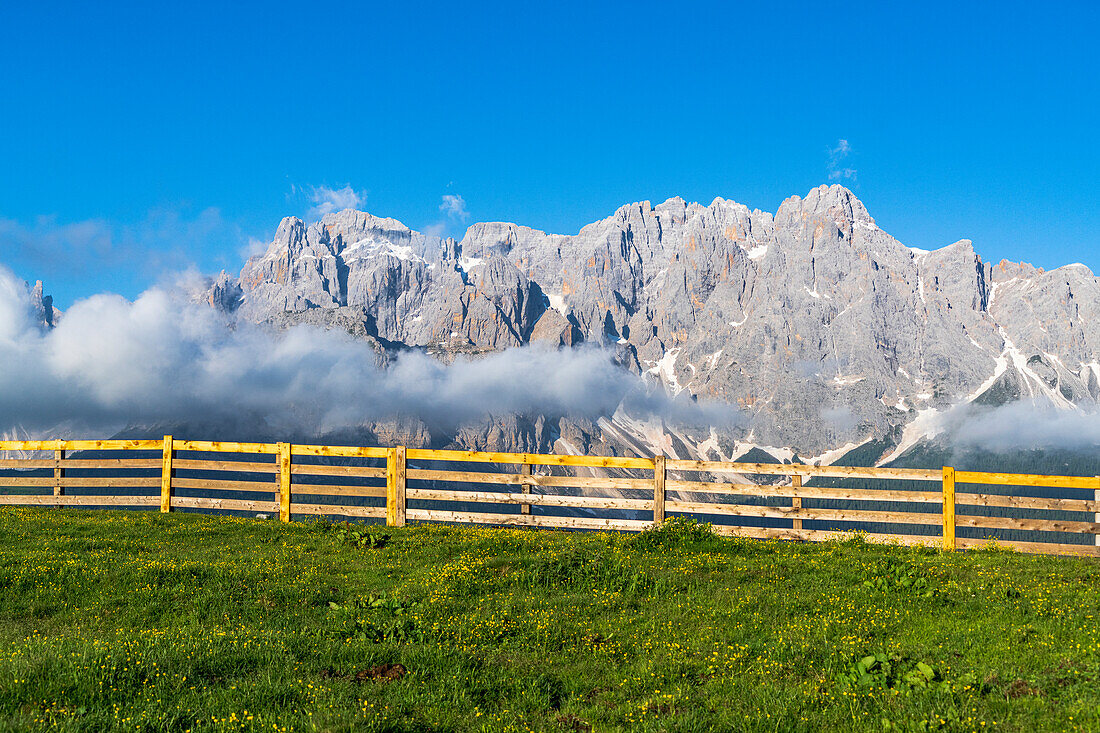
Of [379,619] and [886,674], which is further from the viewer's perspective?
[379,619]

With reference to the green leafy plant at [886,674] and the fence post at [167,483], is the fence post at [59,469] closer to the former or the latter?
the fence post at [167,483]

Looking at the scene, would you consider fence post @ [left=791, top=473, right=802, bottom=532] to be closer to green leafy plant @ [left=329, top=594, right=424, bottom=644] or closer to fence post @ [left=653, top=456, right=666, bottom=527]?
fence post @ [left=653, top=456, right=666, bottom=527]

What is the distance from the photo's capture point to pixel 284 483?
19.2 metres

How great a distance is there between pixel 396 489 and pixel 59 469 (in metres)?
11.0

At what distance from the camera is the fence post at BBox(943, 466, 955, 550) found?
16297mm

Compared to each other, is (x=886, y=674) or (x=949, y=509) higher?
(x=949, y=509)

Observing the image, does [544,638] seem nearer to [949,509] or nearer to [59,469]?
[949,509]

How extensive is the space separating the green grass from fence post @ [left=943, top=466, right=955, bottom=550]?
177cm

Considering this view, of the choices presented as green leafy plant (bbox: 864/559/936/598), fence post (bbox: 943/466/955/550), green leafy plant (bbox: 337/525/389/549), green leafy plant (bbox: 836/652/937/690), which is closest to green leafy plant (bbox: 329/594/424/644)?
green leafy plant (bbox: 836/652/937/690)

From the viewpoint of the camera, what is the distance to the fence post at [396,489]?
722 inches

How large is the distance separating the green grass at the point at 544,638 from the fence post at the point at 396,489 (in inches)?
154

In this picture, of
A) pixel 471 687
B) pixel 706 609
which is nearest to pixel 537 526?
pixel 706 609

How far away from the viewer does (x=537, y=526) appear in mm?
17906

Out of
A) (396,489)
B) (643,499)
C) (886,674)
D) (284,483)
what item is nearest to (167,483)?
(284,483)
